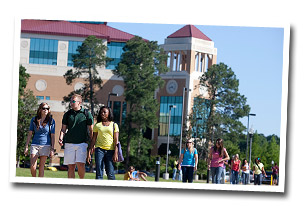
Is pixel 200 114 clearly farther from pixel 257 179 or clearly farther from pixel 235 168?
pixel 235 168

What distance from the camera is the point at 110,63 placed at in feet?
235

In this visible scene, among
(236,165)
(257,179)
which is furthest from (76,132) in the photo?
(257,179)

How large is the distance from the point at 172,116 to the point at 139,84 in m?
16.1

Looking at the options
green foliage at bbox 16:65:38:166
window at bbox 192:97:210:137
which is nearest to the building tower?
window at bbox 192:97:210:137

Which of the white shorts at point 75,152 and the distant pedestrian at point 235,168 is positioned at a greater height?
the white shorts at point 75,152

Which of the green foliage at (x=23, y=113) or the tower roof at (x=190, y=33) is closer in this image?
the green foliage at (x=23, y=113)

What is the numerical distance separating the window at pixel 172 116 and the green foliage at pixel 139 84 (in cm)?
1307

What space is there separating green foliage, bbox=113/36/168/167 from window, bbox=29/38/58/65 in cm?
1530

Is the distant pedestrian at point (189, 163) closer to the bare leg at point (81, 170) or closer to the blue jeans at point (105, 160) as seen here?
the blue jeans at point (105, 160)

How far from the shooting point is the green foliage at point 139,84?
2203 inches

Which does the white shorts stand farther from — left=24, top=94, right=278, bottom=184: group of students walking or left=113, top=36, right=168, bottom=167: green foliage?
left=113, top=36, right=168, bottom=167: green foliage

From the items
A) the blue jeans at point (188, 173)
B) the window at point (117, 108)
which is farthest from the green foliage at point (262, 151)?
the blue jeans at point (188, 173)

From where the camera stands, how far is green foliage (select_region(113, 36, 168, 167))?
5597 centimetres
